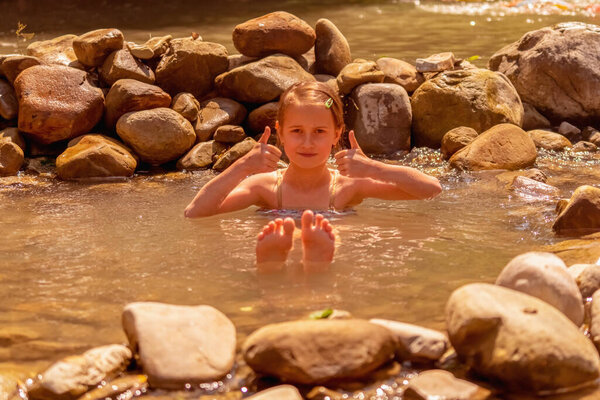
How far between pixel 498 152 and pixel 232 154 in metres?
2.14

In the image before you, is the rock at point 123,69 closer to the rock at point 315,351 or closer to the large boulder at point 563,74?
the large boulder at point 563,74

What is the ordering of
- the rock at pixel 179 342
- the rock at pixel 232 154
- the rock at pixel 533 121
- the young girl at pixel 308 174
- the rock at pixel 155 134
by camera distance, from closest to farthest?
1. the rock at pixel 179 342
2. the young girl at pixel 308 174
3. the rock at pixel 232 154
4. the rock at pixel 155 134
5. the rock at pixel 533 121

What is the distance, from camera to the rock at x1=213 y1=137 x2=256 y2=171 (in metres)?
6.86

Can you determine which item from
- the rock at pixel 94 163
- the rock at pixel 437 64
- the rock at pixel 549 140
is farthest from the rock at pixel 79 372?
the rock at pixel 437 64

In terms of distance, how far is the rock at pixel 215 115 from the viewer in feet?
23.8

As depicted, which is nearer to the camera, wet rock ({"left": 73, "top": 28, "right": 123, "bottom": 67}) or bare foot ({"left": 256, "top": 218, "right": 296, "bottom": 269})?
bare foot ({"left": 256, "top": 218, "right": 296, "bottom": 269})

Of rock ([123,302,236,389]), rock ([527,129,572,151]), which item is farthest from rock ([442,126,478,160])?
rock ([123,302,236,389])

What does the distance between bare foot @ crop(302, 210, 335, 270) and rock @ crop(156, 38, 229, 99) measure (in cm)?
386

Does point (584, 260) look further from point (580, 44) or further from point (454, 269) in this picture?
point (580, 44)

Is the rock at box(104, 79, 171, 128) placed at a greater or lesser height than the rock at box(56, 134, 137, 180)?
greater

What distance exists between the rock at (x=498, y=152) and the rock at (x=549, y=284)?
3.25 metres

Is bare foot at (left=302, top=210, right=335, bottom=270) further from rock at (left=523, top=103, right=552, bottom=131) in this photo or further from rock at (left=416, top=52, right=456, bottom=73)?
rock at (left=523, top=103, right=552, bottom=131)

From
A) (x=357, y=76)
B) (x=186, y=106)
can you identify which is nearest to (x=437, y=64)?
(x=357, y=76)

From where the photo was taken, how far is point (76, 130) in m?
7.12
